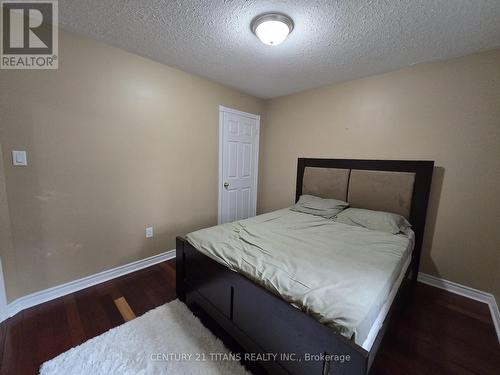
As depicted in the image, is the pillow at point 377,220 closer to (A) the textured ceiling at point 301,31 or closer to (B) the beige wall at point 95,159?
(A) the textured ceiling at point 301,31

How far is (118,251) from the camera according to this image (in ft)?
7.20

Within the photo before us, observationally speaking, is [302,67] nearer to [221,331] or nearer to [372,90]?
[372,90]

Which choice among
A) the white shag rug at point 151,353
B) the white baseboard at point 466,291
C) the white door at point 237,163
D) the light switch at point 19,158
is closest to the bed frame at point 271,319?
the white shag rug at point 151,353

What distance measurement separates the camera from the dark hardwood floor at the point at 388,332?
132 centimetres

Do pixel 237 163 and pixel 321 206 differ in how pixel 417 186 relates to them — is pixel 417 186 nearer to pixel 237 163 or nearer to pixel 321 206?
pixel 321 206

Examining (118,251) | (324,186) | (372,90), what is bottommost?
(118,251)

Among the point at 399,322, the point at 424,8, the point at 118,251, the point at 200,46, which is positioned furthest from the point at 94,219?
the point at 424,8

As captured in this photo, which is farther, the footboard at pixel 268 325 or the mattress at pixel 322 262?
the mattress at pixel 322 262

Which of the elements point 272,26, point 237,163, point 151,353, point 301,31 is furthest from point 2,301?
point 301,31

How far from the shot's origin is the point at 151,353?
4.39 feet

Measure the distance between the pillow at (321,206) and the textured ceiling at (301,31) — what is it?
1.57 metres

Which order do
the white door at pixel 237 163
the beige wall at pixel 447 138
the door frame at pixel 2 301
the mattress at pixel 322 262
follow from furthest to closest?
the white door at pixel 237 163 < the beige wall at pixel 447 138 < the door frame at pixel 2 301 < the mattress at pixel 322 262

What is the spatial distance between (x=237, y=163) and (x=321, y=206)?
147cm

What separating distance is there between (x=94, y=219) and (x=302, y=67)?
274 centimetres
